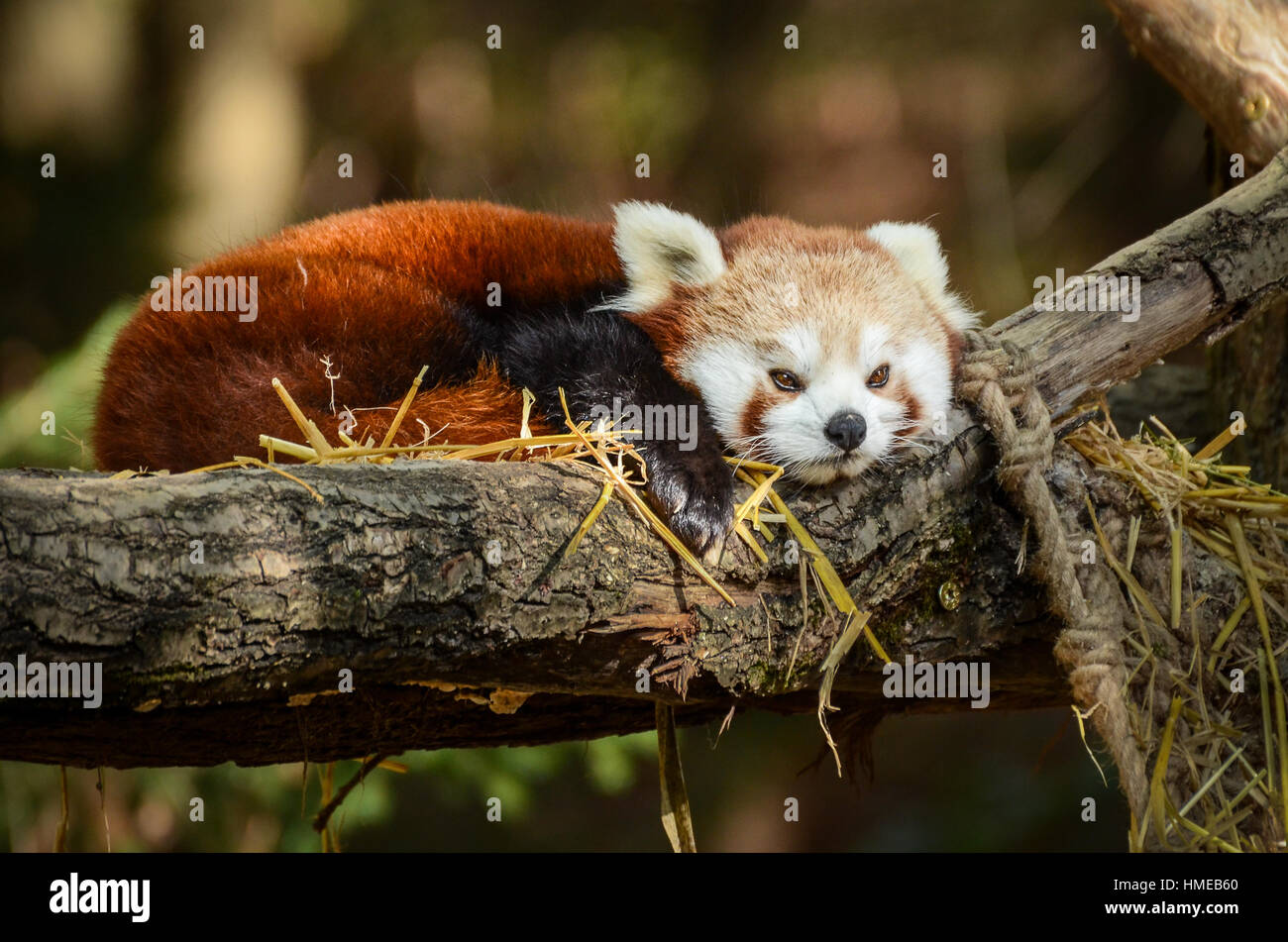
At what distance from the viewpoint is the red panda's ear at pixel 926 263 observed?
343 centimetres

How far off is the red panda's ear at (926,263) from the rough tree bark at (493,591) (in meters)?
0.45

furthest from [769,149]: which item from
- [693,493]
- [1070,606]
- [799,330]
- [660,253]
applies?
[693,493]

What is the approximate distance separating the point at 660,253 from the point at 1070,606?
1.56 m

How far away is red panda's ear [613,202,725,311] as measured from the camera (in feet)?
10.5

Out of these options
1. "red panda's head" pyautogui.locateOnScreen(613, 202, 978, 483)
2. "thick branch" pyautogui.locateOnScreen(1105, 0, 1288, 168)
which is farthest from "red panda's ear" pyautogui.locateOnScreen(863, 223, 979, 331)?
"thick branch" pyautogui.locateOnScreen(1105, 0, 1288, 168)

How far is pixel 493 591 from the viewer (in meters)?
2.19

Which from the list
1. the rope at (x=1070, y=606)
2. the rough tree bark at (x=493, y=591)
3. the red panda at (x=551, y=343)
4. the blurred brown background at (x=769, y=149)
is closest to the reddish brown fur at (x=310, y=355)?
the red panda at (x=551, y=343)

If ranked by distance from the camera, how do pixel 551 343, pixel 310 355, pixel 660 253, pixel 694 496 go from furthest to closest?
pixel 660 253 → pixel 551 343 → pixel 310 355 → pixel 694 496

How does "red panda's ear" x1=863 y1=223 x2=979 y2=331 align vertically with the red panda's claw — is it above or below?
above

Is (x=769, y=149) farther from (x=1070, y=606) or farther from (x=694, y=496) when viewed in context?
(x=694, y=496)

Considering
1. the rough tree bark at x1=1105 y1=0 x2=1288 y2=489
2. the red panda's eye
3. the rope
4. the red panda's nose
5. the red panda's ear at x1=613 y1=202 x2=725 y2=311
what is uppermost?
the rough tree bark at x1=1105 y1=0 x2=1288 y2=489

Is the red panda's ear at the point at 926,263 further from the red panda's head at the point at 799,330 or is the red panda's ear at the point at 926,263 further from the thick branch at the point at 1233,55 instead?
the thick branch at the point at 1233,55

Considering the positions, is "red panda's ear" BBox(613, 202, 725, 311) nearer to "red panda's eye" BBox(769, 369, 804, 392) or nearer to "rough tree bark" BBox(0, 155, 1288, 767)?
"red panda's eye" BBox(769, 369, 804, 392)

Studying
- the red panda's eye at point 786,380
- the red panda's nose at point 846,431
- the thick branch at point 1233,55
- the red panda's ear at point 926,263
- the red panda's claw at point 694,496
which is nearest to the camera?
the red panda's claw at point 694,496
